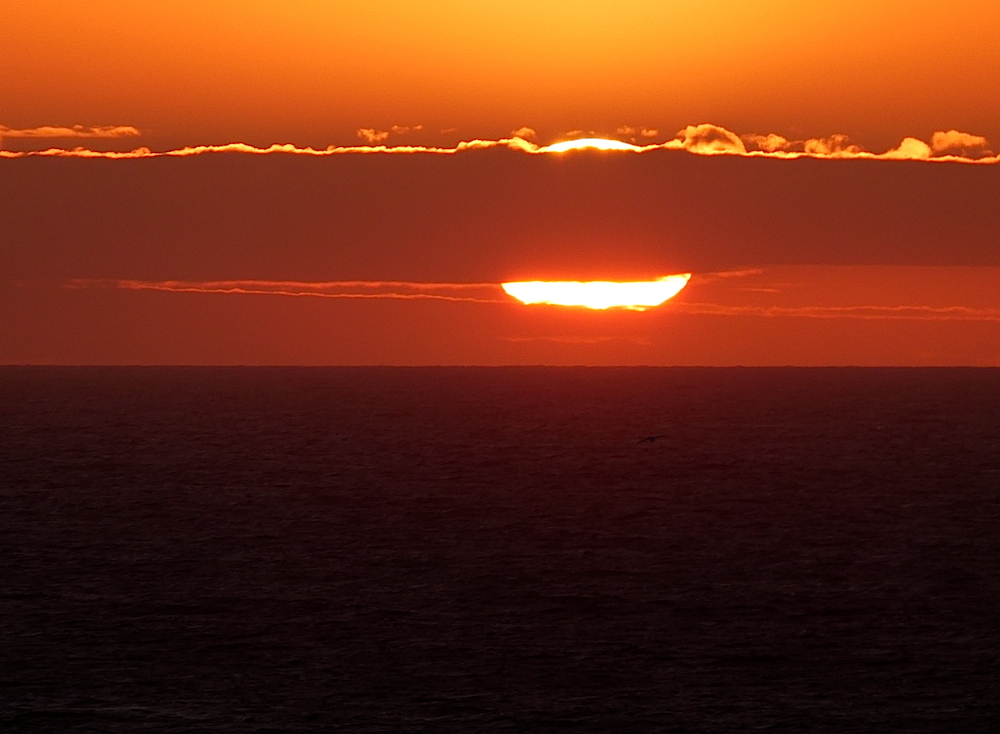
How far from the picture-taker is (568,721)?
56.0m

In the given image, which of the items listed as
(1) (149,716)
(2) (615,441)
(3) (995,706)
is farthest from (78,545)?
(2) (615,441)

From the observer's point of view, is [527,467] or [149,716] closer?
[149,716]

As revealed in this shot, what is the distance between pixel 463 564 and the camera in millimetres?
90312

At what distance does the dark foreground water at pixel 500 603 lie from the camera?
58.0 m

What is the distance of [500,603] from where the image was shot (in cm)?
7750

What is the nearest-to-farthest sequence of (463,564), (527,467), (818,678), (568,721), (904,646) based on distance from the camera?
(568,721) → (818,678) → (904,646) → (463,564) → (527,467)

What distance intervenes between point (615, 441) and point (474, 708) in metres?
141

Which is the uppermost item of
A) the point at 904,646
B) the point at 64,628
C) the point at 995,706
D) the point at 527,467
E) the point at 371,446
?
the point at 371,446

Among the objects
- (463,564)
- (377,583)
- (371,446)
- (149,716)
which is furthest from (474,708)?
(371,446)

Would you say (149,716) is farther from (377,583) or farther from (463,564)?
(463,564)

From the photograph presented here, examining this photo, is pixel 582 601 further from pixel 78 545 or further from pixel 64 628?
pixel 78 545

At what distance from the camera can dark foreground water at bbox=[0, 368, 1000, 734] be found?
190 feet

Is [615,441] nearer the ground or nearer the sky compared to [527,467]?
nearer the sky

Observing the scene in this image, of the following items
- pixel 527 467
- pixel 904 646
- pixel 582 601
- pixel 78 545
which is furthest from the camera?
pixel 527 467
